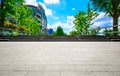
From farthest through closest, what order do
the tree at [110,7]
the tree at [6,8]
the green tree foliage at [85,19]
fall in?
the green tree foliage at [85,19], the tree at [110,7], the tree at [6,8]

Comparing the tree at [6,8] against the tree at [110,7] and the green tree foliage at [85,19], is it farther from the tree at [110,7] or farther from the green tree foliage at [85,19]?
the green tree foliage at [85,19]

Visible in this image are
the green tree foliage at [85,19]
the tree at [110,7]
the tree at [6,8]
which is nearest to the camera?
the tree at [6,8]

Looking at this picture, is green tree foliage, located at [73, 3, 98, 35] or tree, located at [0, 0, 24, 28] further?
green tree foliage, located at [73, 3, 98, 35]

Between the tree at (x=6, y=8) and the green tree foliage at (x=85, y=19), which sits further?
the green tree foliage at (x=85, y=19)

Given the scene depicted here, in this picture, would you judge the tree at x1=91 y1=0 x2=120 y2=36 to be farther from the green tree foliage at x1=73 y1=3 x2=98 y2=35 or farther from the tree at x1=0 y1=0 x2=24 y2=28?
the green tree foliage at x1=73 y1=3 x2=98 y2=35

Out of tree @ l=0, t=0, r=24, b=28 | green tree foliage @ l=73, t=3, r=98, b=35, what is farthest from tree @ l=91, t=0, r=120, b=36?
green tree foliage @ l=73, t=3, r=98, b=35

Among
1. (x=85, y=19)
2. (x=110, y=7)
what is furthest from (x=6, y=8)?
(x=85, y=19)

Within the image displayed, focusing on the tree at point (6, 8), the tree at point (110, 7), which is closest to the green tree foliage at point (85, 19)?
the tree at point (110, 7)

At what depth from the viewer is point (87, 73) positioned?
18.3 feet

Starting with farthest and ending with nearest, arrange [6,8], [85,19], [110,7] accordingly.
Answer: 1. [85,19]
2. [110,7]
3. [6,8]

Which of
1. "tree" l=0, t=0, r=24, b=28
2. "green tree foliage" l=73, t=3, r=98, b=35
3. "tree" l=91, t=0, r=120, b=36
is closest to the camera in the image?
"tree" l=0, t=0, r=24, b=28

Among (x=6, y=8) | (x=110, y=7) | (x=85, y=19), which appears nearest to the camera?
(x=6, y=8)

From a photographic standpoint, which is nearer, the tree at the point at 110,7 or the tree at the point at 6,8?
the tree at the point at 6,8

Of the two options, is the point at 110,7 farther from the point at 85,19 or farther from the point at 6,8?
the point at 85,19
